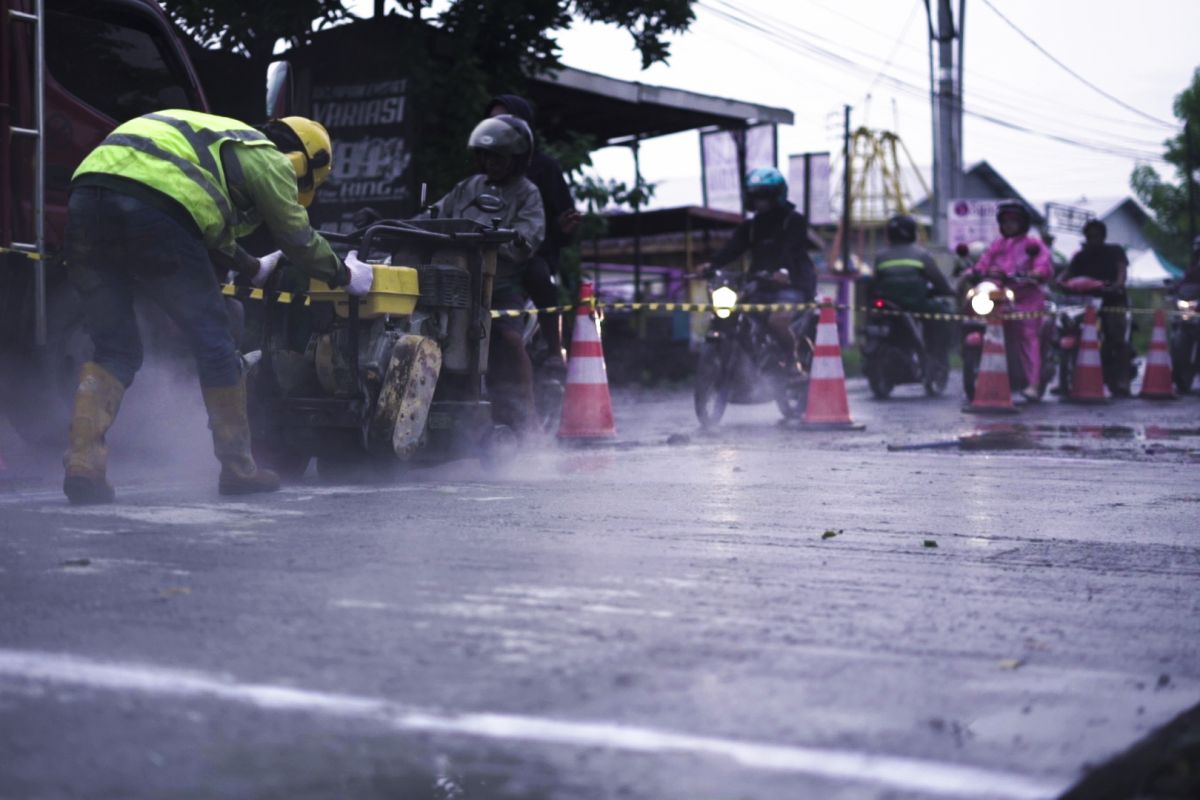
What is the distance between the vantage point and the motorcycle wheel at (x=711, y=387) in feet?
41.5

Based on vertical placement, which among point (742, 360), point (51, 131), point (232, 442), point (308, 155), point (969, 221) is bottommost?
point (232, 442)

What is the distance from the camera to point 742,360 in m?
13.0

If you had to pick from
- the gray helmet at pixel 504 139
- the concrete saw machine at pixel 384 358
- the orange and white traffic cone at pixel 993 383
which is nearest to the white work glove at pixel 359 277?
the concrete saw machine at pixel 384 358

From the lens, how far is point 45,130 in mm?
8445

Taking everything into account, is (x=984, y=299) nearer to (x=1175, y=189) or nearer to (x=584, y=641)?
(x=584, y=641)

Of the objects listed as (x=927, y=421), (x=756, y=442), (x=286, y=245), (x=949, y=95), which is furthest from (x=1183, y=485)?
(x=949, y=95)

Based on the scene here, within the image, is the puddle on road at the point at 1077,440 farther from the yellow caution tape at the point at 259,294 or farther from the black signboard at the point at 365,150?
the black signboard at the point at 365,150

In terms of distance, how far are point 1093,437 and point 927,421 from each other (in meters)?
1.95

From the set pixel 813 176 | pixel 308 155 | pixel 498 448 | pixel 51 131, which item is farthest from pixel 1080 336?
pixel 813 176

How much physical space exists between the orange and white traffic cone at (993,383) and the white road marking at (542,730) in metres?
11.8

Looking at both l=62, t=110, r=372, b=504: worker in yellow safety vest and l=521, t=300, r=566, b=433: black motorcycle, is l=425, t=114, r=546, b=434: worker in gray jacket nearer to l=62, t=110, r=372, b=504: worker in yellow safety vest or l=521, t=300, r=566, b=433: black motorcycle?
l=521, t=300, r=566, b=433: black motorcycle

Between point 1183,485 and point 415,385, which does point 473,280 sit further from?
point 1183,485

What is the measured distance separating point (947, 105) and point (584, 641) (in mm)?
28602

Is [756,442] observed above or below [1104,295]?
below
